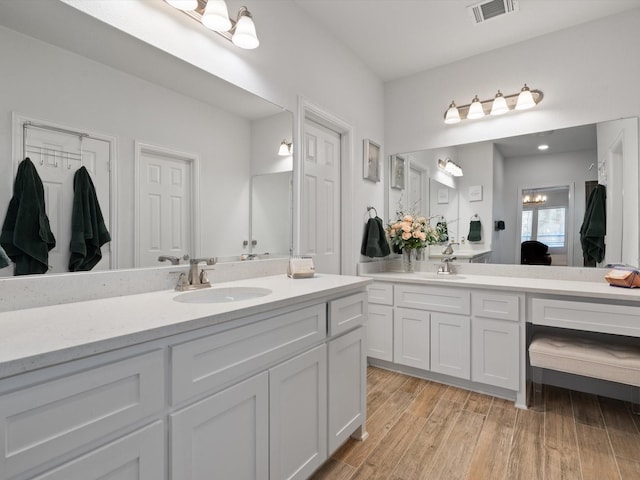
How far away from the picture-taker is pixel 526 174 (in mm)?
2654

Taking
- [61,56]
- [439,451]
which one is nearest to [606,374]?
[439,451]

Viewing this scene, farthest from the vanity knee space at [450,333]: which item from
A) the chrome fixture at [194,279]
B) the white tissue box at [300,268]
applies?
the chrome fixture at [194,279]

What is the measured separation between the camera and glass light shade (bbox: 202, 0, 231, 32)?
1476 millimetres

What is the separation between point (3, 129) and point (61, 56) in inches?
13.1

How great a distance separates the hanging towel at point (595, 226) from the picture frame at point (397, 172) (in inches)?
57.6

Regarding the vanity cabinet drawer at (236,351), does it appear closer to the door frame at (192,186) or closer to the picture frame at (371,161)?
the door frame at (192,186)

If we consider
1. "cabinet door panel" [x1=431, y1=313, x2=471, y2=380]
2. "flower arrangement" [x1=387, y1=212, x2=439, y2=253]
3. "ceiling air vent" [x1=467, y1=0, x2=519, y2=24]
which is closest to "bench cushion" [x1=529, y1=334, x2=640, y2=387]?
"cabinet door panel" [x1=431, y1=313, x2=471, y2=380]

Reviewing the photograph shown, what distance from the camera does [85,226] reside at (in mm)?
1225

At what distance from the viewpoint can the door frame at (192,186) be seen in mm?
1376

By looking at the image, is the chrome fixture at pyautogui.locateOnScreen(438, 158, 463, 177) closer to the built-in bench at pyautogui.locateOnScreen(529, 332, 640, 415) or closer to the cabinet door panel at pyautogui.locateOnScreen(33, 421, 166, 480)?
the built-in bench at pyautogui.locateOnScreen(529, 332, 640, 415)

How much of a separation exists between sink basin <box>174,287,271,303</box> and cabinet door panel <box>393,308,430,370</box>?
147cm

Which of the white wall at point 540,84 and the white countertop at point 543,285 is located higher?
the white wall at point 540,84

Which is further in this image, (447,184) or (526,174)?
(447,184)

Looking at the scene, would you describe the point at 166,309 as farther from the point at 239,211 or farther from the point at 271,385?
the point at 239,211
